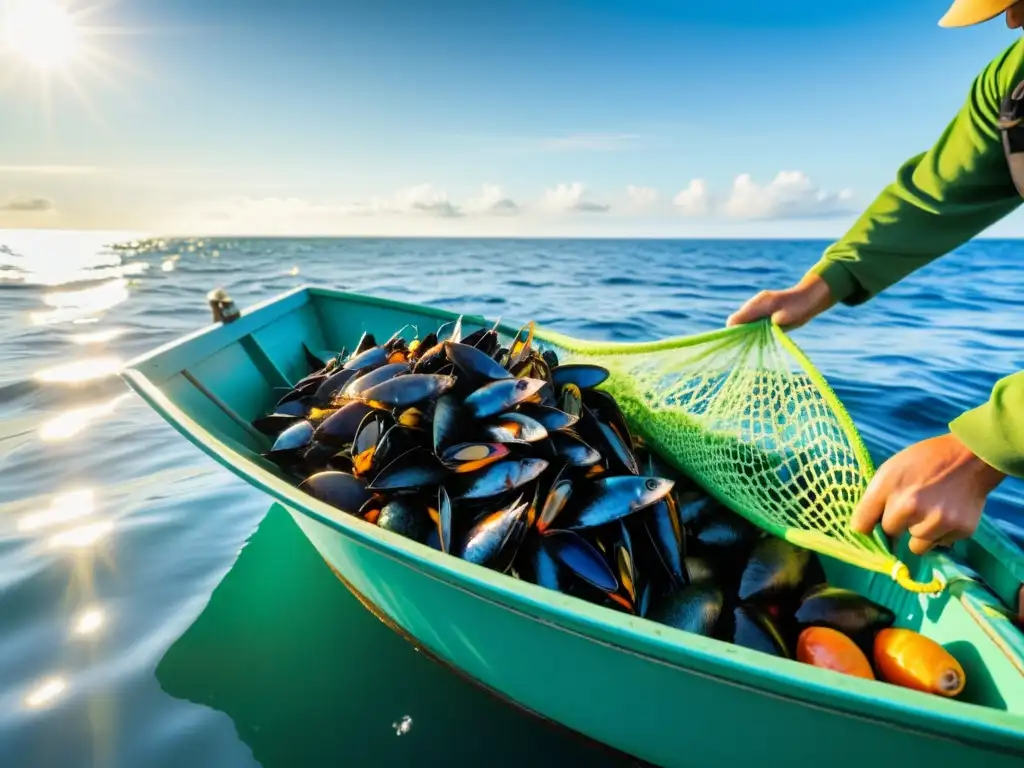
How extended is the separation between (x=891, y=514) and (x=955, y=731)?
0.59m

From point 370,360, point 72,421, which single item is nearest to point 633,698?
point 370,360

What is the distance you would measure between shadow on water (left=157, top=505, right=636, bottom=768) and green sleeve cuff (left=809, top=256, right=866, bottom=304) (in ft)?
7.36

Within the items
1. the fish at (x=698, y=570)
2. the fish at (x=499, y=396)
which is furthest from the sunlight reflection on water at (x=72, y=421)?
the fish at (x=698, y=570)

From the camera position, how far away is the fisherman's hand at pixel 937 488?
1.54 metres

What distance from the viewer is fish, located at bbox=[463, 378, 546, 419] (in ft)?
9.02

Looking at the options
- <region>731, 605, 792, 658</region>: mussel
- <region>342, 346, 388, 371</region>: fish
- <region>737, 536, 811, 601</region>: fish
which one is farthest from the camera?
<region>342, 346, 388, 371</region>: fish

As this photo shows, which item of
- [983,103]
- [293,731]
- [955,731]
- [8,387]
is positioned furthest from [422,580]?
[8,387]

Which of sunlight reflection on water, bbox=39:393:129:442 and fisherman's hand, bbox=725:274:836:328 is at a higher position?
fisherman's hand, bbox=725:274:836:328

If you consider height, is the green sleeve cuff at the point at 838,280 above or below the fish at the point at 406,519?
above

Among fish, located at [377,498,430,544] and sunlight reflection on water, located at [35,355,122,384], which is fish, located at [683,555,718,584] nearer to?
fish, located at [377,498,430,544]

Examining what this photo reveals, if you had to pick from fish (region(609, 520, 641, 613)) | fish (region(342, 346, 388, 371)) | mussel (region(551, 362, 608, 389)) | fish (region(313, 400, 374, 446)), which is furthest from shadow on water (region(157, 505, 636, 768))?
mussel (region(551, 362, 608, 389))

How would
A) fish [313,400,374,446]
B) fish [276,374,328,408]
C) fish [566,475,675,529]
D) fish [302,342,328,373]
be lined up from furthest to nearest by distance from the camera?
fish [302,342,328,373], fish [276,374,328,408], fish [313,400,374,446], fish [566,475,675,529]

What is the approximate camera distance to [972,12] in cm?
179

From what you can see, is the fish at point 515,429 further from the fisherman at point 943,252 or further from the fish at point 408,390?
the fisherman at point 943,252
